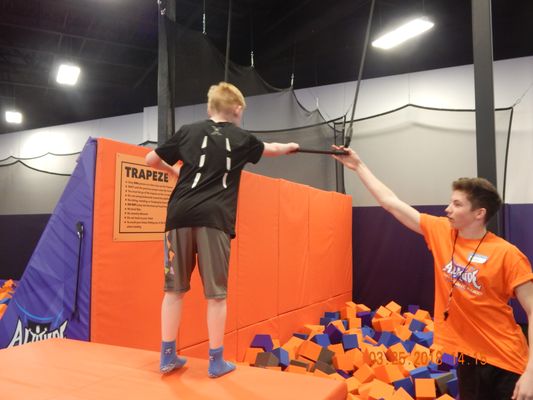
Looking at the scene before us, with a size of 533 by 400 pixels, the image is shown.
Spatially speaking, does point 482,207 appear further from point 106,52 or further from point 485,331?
point 106,52

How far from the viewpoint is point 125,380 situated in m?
1.41

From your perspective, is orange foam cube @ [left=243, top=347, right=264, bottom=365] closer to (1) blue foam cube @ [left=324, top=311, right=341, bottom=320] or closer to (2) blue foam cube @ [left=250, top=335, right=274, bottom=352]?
(2) blue foam cube @ [left=250, top=335, right=274, bottom=352]

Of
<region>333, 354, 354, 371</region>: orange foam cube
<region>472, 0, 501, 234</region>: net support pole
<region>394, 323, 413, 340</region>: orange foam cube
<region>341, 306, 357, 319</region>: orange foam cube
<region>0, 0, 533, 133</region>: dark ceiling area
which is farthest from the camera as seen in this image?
<region>0, 0, 533, 133</region>: dark ceiling area

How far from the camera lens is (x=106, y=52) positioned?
25.5 ft

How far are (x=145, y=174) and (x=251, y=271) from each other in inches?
Result: 52.5

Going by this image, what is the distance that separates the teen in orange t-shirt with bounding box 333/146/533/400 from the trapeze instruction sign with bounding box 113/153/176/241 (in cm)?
145

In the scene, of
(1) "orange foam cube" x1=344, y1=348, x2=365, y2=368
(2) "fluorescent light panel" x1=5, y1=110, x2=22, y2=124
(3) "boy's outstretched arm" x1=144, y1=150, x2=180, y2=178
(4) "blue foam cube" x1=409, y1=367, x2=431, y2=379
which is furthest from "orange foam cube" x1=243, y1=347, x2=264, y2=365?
(2) "fluorescent light panel" x1=5, y1=110, x2=22, y2=124

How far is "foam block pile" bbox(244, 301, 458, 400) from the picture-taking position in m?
2.89

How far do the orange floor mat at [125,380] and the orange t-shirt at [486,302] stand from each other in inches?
22.2

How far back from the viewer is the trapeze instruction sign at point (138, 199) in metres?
2.18

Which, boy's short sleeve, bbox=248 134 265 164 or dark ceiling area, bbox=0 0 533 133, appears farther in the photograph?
dark ceiling area, bbox=0 0 533 133

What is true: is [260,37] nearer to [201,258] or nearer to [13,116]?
[201,258]
